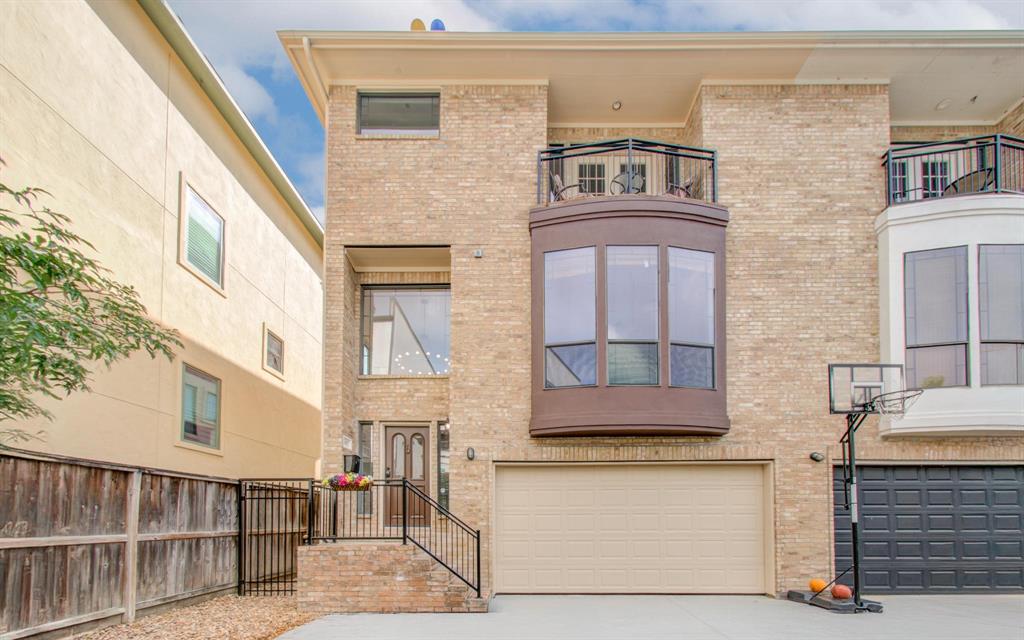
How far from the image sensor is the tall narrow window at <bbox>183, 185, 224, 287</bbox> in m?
16.0

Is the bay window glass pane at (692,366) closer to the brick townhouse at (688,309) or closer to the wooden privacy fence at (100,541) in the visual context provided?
the brick townhouse at (688,309)

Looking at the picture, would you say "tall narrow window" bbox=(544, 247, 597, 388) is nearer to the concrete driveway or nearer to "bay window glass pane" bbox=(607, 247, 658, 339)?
"bay window glass pane" bbox=(607, 247, 658, 339)

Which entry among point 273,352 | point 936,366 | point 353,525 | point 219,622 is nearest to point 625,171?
point 936,366

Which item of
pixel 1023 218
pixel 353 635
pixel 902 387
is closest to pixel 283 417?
pixel 353 635

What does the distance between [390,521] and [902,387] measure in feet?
26.0

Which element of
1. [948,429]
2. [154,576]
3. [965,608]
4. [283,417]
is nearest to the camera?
[154,576]

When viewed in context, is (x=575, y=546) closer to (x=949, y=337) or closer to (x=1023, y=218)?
(x=949, y=337)

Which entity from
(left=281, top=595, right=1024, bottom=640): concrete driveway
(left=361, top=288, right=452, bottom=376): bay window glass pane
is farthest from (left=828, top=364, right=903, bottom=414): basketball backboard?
(left=361, top=288, right=452, bottom=376): bay window glass pane

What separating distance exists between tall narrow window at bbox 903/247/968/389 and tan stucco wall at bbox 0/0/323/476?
1155 cm

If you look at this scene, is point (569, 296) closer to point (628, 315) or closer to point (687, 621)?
point (628, 315)

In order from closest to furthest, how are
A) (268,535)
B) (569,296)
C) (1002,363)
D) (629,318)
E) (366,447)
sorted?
(1002,363) < (629,318) < (569,296) < (366,447) < (268,535)

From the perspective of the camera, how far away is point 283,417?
68.4ft

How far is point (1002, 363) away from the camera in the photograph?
42.0ft

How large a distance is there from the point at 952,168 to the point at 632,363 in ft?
23.1
